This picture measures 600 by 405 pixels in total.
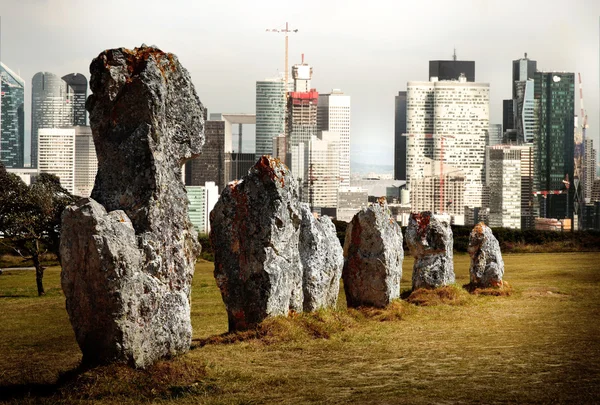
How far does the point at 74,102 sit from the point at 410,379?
16355 centimetres

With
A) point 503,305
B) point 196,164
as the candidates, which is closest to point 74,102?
point 196,164

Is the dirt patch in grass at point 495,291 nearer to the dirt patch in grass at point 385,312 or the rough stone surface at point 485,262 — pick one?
the rough stone surface at point 485,262

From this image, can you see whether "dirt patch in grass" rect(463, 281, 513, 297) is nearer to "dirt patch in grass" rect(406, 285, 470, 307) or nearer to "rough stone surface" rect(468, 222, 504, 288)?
"rough stone surface" rect(468, 222, 504, 288)

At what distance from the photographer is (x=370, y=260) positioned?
17.9m

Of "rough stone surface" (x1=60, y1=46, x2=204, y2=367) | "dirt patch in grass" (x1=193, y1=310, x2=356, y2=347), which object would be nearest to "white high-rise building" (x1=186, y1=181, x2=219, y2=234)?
"dirt patch in grass" (x1=193, y1=310, x2=356, y2=347)

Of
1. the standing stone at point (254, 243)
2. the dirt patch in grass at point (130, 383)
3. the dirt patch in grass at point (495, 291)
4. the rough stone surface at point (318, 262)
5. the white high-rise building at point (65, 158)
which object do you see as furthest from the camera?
the white high-rise building at point (65, 158)

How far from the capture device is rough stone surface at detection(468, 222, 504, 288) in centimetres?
2223

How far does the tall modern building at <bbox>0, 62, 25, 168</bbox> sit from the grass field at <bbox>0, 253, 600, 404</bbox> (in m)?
99.8

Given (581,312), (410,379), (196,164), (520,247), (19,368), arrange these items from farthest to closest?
(196,164) → (520,247) → (581,312) → (19,368) → (410,379)

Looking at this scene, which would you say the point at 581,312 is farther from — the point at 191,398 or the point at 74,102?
the point at 74,102

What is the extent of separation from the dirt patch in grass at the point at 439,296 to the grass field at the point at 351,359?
206mm

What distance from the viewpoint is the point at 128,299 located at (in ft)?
32.0

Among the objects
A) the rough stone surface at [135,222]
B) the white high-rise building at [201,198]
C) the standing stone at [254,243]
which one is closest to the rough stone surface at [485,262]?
the standing stone at [254,243]

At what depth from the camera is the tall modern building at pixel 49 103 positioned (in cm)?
15375
